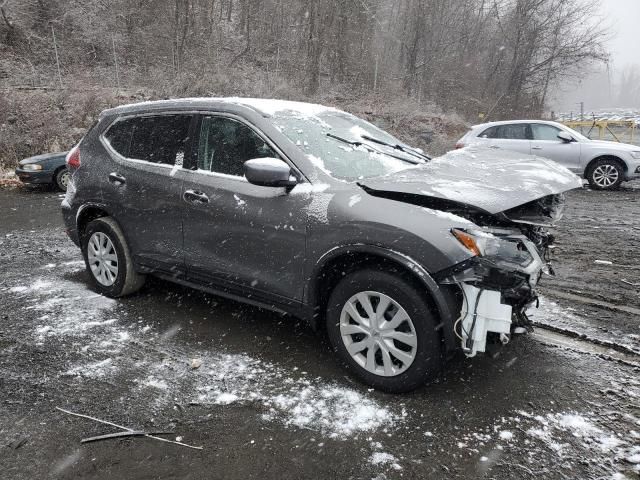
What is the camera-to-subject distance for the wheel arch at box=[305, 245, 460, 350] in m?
2.74

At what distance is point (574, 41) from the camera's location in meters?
28.0

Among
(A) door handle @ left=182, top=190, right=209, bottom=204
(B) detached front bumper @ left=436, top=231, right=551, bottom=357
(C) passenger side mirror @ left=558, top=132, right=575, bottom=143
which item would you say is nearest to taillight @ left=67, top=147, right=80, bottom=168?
(A) door handle @ left=182, top=190, right=209, bottom=204

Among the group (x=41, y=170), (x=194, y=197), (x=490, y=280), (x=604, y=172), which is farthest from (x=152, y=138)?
(x=604, y=172)

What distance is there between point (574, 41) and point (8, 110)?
28.6m

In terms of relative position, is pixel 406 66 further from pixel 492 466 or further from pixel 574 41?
pixel 492 466

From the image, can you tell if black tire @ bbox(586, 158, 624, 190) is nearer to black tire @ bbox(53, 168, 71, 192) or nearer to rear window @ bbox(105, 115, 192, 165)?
rear window @ bbox(105, 115, 192, 165)

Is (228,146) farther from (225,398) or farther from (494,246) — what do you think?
(494,246)

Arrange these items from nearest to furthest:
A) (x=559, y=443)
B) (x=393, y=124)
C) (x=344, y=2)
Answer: (x=559, y=443)
(x=393, y=124)
(x=344, y=2)

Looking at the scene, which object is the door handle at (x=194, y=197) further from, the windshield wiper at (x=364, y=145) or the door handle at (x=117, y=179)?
the windshield wiper at (x=364, y=145)

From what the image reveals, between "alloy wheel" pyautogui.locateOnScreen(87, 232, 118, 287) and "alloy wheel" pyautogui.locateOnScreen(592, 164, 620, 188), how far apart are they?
34.3 feet

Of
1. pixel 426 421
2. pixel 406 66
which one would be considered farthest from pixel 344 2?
pixel 426 421

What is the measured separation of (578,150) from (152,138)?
9.95 meters

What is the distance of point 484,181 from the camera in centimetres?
318

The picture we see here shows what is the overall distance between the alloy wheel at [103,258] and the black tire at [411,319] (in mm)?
2412
